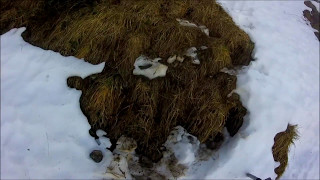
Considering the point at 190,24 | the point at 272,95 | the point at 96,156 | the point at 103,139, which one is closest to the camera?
the point at 96,156

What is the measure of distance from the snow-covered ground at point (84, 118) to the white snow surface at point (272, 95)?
1cm

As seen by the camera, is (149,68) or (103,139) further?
(149,68)

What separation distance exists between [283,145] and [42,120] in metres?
2.88

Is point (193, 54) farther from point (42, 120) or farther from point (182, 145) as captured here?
point (42, 120)

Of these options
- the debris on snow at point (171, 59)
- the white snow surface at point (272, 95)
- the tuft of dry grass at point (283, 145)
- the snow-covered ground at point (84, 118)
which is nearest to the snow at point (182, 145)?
the snow-covered ground at point (84, 118)

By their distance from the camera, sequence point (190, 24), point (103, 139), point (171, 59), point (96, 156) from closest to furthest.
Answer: point (96, 156)
point (103, 139)
point (171, 59)
point (190, 24)

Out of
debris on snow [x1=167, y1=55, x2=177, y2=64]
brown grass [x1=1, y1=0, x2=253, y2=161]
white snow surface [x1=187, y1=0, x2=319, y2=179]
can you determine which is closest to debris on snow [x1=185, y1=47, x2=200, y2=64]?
brown grass [x1=1, y1=0, x2=253, y2=161]

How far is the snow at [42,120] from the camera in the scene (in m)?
3.52

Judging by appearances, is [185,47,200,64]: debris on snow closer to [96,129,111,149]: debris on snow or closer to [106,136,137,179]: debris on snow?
[106,136,137,179]: debris on snow

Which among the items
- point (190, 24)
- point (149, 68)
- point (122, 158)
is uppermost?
point (190, 24)

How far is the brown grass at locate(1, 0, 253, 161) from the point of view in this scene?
3799 mm

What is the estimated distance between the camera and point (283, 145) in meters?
4.07

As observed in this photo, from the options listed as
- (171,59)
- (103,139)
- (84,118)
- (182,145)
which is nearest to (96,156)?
(103,139)

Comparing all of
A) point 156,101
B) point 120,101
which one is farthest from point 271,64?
point 120,101
